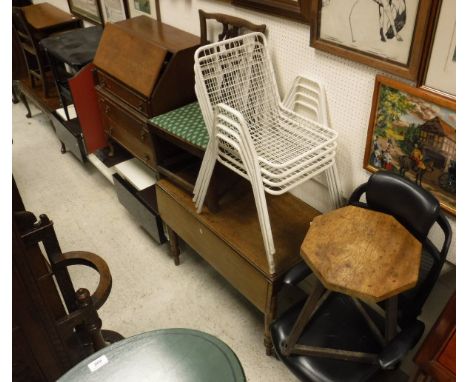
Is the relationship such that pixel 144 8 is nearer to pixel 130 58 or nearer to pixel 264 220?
pixel 130 58

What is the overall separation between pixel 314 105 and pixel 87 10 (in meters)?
2.31

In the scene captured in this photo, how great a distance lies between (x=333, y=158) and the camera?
1.56 meters

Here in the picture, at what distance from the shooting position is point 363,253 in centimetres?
115

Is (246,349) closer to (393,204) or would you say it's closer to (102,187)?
(393,204)

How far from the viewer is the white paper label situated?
3.36 ft

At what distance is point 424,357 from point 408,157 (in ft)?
2.15

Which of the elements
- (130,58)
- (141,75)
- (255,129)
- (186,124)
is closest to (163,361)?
(255,129)

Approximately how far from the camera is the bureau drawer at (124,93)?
2013 mm

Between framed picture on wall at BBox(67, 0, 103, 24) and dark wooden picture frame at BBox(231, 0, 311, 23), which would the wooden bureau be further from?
framed picture on wall at BBox(67, 0, 103, 24)

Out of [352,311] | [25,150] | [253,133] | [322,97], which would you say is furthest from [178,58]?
[25,150]

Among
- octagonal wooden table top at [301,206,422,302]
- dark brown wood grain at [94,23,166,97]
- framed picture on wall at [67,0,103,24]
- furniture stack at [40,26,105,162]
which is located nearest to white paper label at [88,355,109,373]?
octagonal wooden table top at [301,206,422,302]

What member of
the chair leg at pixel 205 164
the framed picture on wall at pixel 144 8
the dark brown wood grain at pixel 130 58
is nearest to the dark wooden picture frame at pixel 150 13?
the framed picture on wall at pixel 144 8

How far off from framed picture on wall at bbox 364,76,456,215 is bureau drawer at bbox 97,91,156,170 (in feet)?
3.78
